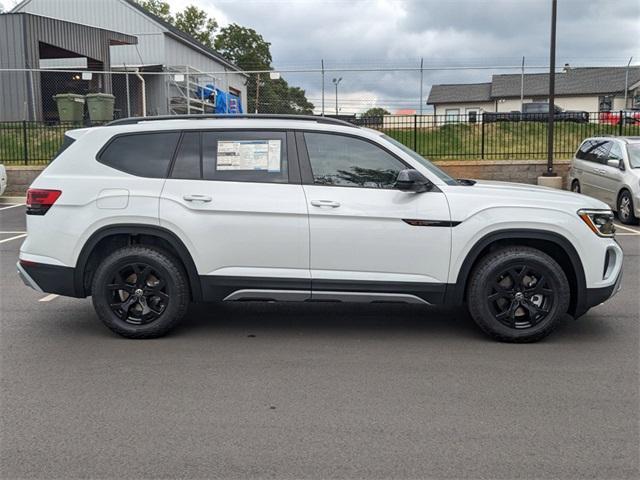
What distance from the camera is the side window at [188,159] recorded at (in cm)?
540

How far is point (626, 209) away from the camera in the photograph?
40.6 feet

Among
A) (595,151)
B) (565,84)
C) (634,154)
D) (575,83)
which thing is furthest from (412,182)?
(575,83)

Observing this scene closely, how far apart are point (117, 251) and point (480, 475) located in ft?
A: 11.3

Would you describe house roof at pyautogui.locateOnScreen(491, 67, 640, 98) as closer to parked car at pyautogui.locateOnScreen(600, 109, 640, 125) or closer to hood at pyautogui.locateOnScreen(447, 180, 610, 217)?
parked car at pyautogui.locateOnScreen(600, 109, 640, 125)

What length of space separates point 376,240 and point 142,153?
83.2 inches

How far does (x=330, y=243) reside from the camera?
204 inches

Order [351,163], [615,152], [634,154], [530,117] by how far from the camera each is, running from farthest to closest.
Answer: [530,117], [615,152], [634,154], [351,163]

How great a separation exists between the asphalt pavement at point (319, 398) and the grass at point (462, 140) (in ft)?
45.5

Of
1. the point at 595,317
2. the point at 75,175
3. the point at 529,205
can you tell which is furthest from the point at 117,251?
the point at 595,317

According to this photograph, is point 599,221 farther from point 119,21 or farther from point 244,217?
point 119,21

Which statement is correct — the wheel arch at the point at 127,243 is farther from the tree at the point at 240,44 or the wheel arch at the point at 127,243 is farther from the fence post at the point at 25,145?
the tree at the point at 240,44

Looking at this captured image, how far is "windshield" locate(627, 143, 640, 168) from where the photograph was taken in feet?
41.1

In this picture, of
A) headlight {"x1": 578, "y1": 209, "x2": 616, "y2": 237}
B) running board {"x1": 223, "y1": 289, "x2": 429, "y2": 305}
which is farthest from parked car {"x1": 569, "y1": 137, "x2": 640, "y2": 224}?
running board {"x1": 223, "y1": 289, "x2": 429, "y2": 305}

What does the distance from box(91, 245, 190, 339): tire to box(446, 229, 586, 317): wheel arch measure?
221 cm
